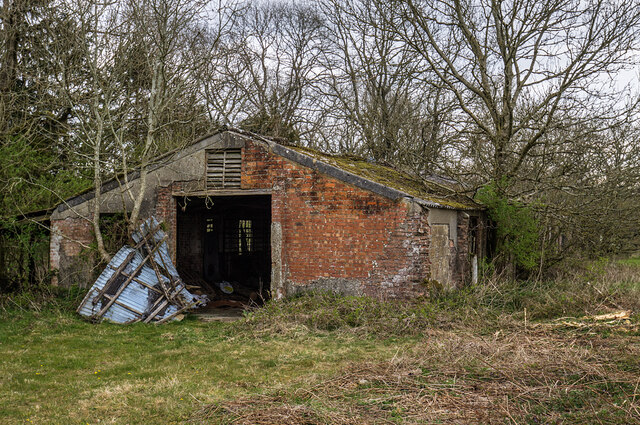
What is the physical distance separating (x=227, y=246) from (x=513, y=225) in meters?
9.49

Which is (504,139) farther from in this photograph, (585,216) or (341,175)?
(341,175)

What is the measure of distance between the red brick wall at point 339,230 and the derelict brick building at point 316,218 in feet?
0.07

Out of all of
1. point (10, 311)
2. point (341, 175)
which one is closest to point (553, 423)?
point (341, 175)

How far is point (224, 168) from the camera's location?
1308 centimetres

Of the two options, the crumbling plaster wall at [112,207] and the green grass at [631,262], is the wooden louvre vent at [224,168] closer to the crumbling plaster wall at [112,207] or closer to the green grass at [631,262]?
the crumbling plaster wall at [112,207]

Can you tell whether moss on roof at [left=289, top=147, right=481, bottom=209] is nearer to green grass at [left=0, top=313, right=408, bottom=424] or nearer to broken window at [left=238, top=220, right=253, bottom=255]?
green grass at [left=0, top=313, right=408, bottom=424]

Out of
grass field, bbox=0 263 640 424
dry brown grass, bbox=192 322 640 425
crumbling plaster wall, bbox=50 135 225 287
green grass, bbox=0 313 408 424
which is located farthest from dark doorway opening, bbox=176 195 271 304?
dry brown grass, bbox=192 322 640 425

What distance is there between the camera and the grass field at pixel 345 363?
5762 mm

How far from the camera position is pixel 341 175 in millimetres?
11922

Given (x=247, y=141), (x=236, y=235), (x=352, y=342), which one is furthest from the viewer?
(x=236, y=235)

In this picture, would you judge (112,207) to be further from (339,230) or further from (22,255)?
(339,230)

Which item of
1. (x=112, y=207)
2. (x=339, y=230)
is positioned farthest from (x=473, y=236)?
(x=112, y=207)

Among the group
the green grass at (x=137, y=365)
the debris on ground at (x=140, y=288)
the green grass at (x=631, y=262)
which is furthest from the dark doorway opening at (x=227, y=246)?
the green grass at (x=631, y=262)

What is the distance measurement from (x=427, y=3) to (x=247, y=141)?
717cm
